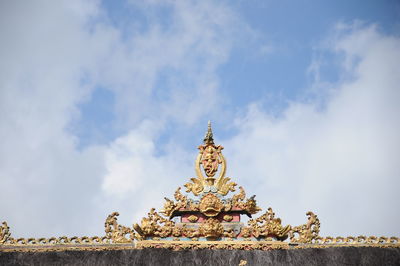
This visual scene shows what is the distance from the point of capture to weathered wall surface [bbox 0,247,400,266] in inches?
436

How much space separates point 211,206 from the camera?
11.4 meters

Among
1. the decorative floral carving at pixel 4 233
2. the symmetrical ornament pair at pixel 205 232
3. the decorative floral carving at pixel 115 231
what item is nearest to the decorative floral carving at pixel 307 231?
the symmetrical ornament pair at pixel 205 232

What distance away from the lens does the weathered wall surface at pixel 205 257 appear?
436 inches

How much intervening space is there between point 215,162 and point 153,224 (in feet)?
6.93

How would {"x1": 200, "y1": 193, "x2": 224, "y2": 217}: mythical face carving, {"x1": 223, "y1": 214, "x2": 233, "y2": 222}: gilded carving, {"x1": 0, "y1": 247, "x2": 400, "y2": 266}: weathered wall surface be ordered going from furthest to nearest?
{"x1": 223, "y1": 214, "x2": 233, "y2": 222}: gilded carving, {"x1": 200, "y1": 193, "x2": 224, "y2": 217}: mythical face carving, {"x1": 0, "y1": 247, "x2": 400, "y2": 266}: weathered wall surface

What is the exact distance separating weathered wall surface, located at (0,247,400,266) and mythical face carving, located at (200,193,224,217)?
0.88 metres

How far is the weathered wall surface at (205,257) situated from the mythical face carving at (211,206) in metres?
0.88

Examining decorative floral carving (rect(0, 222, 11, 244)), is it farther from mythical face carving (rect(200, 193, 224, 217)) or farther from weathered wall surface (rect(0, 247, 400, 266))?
mythical face carving (rect(200, 193, 224, 217))

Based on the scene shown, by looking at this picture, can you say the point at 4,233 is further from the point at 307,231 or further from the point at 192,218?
the point at 307,231

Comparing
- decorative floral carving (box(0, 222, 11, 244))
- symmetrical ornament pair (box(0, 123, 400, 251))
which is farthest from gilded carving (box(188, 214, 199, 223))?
decorative floral carving (box(0, 222, 11, 244))

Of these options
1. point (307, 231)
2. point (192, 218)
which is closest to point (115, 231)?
point (192, 218)

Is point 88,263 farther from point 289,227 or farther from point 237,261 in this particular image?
point 289,227

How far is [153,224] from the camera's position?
1136cm

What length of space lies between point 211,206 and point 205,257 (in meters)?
1.14
